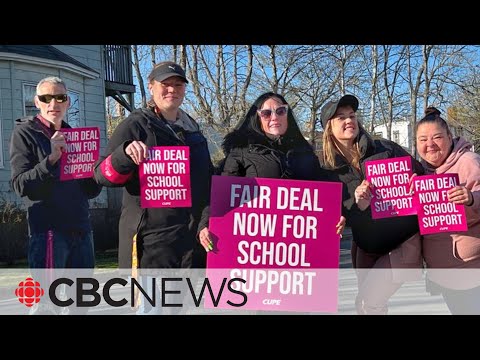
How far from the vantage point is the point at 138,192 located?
12.8ft

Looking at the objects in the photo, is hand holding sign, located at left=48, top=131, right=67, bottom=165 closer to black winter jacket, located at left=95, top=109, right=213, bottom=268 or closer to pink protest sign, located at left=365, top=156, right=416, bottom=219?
black winter jacket, located at left=95, top=109, right=213, bottom=268

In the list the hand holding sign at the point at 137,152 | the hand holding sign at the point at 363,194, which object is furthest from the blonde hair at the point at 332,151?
the hand holding sign at the point at 137,152

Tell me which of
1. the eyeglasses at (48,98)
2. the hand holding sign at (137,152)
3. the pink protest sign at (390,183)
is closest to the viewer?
the hand holding sign at (137,152)

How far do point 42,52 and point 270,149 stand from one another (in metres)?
1.58

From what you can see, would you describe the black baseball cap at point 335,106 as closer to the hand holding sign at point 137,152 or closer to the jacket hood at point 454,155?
the jacket hood at point 454,155

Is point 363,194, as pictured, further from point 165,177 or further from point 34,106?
point 34,106

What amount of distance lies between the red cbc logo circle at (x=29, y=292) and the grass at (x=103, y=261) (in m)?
0.11

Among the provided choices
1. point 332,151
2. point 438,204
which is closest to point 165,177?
point 332,151

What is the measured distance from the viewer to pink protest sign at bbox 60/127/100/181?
3.90 m

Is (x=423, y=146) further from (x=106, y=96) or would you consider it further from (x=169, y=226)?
(x=106, y=96)

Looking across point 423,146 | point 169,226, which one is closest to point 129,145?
point 169,226

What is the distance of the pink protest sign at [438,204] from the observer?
3973mm

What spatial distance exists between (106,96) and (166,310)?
4.65 ft
